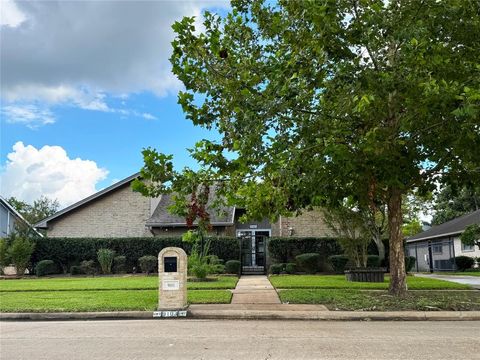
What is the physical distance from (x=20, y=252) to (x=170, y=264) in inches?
613

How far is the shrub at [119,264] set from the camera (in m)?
25.2

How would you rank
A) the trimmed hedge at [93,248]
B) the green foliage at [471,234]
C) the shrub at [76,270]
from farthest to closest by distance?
the green foliage at [471,234]
the trimmed hedge at [93,248]
the shrub at [76,270]

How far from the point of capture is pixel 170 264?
1189cm

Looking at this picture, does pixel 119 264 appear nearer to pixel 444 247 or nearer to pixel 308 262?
pixel 308 262

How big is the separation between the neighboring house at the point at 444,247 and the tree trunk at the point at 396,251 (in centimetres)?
1930

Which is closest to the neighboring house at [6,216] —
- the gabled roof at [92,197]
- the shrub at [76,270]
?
the gabled roof at [92,197]

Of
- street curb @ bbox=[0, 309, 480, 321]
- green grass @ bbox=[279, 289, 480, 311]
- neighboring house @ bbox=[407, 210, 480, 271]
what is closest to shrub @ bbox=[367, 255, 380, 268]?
green grass @ bbox=[279, 289, 480, 311]

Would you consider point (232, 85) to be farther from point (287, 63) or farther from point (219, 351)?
point (219, 351)

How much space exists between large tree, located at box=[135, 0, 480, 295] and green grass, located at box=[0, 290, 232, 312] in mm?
2885

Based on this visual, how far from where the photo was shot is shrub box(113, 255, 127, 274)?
82.6 feet

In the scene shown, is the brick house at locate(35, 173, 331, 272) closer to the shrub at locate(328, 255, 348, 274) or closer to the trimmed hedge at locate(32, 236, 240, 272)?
the trimmed hedge at locate(32, 236, 240, 272)

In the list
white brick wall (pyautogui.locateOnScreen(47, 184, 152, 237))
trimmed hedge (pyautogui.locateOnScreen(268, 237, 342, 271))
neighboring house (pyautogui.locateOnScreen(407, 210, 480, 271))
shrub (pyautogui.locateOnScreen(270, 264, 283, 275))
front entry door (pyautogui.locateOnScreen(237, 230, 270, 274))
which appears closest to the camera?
shrub (pyautogui.locateOnScreen(270, 264, 283, 275))

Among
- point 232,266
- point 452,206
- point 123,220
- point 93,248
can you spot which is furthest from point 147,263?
point 452,206

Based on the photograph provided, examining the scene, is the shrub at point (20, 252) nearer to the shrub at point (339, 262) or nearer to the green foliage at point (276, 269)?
the green foliage at point (276, 269)
